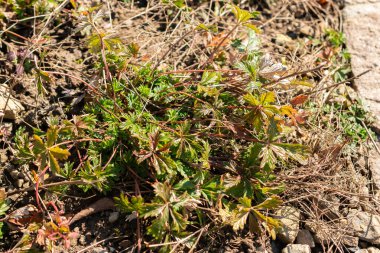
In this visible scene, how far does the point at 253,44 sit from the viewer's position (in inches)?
128

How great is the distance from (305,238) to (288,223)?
5.9 inches

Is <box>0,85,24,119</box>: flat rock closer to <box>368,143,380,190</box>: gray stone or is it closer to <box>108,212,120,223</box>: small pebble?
<box>108,212,120,223</box>: small pebble

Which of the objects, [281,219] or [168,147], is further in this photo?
[281,219]

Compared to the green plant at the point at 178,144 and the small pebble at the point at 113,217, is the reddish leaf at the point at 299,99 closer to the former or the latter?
the green plant at the point at 178,144

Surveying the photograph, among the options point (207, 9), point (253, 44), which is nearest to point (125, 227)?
point (253, 44)

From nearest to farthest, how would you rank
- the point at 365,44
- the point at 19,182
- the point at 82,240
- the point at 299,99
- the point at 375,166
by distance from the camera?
the point at 82,240 → the point at 19,182 → the point at 299,99 → the point at 375,166 → the point at 365,44

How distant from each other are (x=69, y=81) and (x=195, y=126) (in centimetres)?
102

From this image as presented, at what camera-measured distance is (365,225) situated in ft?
10.3

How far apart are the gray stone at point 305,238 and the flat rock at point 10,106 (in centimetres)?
204

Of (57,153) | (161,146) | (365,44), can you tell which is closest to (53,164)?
(57,153)

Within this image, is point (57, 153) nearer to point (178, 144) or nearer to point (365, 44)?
point (178, 144)

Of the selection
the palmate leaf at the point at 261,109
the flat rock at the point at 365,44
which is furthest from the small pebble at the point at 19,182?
the flat rock at the point at 365,44

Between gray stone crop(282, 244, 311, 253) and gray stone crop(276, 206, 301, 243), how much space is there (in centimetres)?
4

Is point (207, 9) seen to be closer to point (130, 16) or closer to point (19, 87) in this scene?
point (130, 16)
